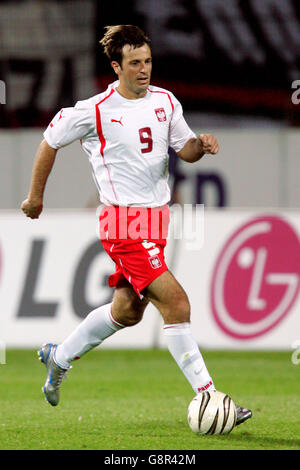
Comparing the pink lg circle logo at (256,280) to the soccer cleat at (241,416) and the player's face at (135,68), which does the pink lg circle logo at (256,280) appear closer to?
the soccer cleat at (241,416)

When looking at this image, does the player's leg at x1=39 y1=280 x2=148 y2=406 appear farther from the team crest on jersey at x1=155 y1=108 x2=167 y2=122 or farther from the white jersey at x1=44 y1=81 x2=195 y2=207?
the team crest on jersey at x1=155 y1=108 x2=167 y2=122

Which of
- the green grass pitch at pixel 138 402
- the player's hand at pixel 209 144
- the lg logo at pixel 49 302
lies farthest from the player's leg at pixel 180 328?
the lg logo at pixel 49 302

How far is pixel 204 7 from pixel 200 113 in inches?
58.7

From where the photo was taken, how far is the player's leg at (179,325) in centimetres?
466

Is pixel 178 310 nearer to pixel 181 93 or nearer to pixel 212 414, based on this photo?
pixel 212 414

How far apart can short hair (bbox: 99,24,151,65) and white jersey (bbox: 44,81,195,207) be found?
7.4 inches

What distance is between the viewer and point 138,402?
5852mm

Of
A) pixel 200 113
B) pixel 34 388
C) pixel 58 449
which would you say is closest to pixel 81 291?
pixel 34 388

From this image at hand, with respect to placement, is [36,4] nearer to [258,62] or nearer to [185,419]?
[258,62]

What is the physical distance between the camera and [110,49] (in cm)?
497

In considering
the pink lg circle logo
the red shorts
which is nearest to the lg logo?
the pink lg circle logo

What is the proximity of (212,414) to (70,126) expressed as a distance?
1584 mm

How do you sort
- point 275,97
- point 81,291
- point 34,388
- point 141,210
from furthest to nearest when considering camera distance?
point 275,97
point 81,291
point 34,388
point 141,210

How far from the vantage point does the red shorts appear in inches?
187
